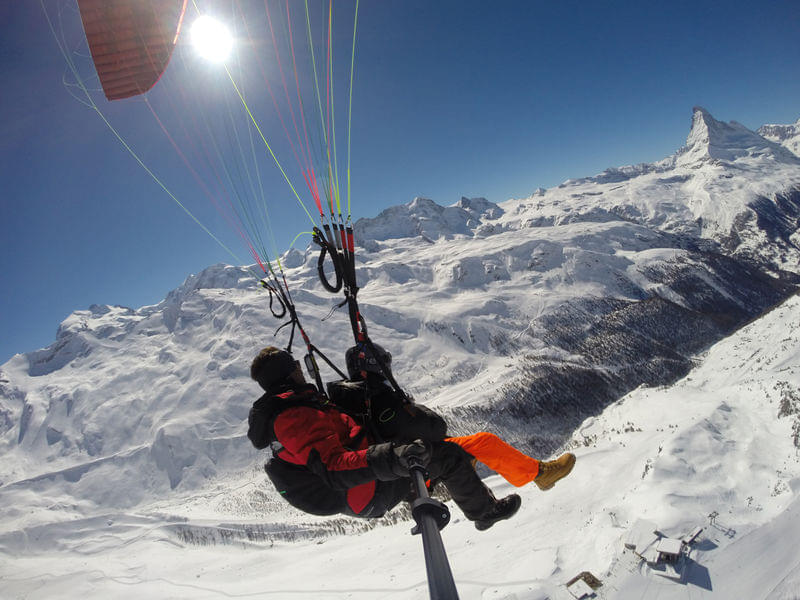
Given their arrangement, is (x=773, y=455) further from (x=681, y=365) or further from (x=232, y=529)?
(x=681, y=365)

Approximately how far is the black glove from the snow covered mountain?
7.54m

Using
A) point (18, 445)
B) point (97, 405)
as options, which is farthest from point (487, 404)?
point (18, 445)

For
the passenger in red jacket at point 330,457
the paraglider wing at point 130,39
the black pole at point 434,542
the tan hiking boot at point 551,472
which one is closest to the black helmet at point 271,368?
the passenger in red jacket at point 330,457

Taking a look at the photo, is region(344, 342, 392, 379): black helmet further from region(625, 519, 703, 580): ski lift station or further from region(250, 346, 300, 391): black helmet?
region(625, 519, 703, 580): ski lift station

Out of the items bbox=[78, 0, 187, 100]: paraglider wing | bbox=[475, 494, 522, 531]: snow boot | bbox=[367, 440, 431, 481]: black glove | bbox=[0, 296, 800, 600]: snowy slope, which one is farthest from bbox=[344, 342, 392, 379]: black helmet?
bbox=[78, 0, 187, 100]: paraglider wing

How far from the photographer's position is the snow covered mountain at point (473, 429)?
431 inches

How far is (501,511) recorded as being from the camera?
5.97m

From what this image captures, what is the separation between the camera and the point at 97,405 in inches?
6078

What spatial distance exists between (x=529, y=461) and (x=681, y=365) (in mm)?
150706

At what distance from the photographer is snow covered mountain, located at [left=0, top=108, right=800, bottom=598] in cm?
1096

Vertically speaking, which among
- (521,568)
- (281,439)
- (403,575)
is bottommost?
(403,575)

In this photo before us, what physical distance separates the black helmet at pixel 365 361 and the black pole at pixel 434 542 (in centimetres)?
281

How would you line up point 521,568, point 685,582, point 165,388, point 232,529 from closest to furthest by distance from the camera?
1. point 685,582
2. point 521,568
3. point 232,529
4. point 165,388

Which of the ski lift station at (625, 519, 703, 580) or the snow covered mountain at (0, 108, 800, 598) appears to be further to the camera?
the snow covered mountain at (0, 108, 800, 598)
